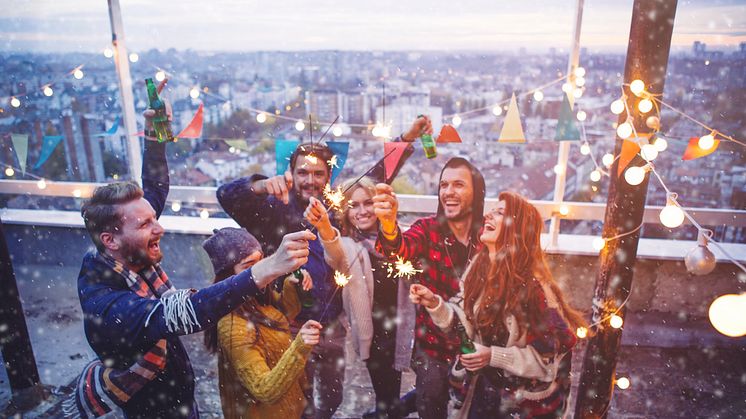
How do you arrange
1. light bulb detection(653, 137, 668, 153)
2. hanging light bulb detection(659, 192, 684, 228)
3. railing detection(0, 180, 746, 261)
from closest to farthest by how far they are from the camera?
hanging light bulb detection(659, 192, 684, 228)
light bulb detection(653, 137, 668, 153)
railing detection(0, 180, 746, 261)

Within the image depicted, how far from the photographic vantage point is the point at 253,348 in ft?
7.95

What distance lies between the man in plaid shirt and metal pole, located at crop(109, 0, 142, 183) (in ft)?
7.77

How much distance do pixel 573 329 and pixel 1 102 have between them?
15.5 ft

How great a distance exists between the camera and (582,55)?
3203 mm

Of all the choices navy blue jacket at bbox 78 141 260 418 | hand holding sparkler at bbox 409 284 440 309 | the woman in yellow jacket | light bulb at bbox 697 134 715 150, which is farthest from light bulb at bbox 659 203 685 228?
navy blue jacket at bbox 78 141 260 418

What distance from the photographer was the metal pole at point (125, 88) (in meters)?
3.51

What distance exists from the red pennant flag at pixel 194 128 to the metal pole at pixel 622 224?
270cm

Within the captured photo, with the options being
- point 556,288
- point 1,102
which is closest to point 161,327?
point 556,288

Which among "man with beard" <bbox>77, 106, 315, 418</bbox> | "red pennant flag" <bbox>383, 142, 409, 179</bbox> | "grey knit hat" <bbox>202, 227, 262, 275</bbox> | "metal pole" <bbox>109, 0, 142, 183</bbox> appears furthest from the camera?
"metal pole" <bbox>109, 0, 142, 183</bbox>

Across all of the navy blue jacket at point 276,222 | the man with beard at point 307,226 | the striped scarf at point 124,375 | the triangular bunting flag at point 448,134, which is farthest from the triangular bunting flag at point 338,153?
the striped scarf at point 124,375

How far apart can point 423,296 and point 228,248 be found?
1251mm

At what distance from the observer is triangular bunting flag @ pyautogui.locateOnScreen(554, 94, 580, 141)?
2906mm

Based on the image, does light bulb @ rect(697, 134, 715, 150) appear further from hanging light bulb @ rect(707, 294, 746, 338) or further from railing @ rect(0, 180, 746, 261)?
hanging light bulb @ rect(707, 294, 746, 338)

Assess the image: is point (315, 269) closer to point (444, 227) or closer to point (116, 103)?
point (444, 227)
